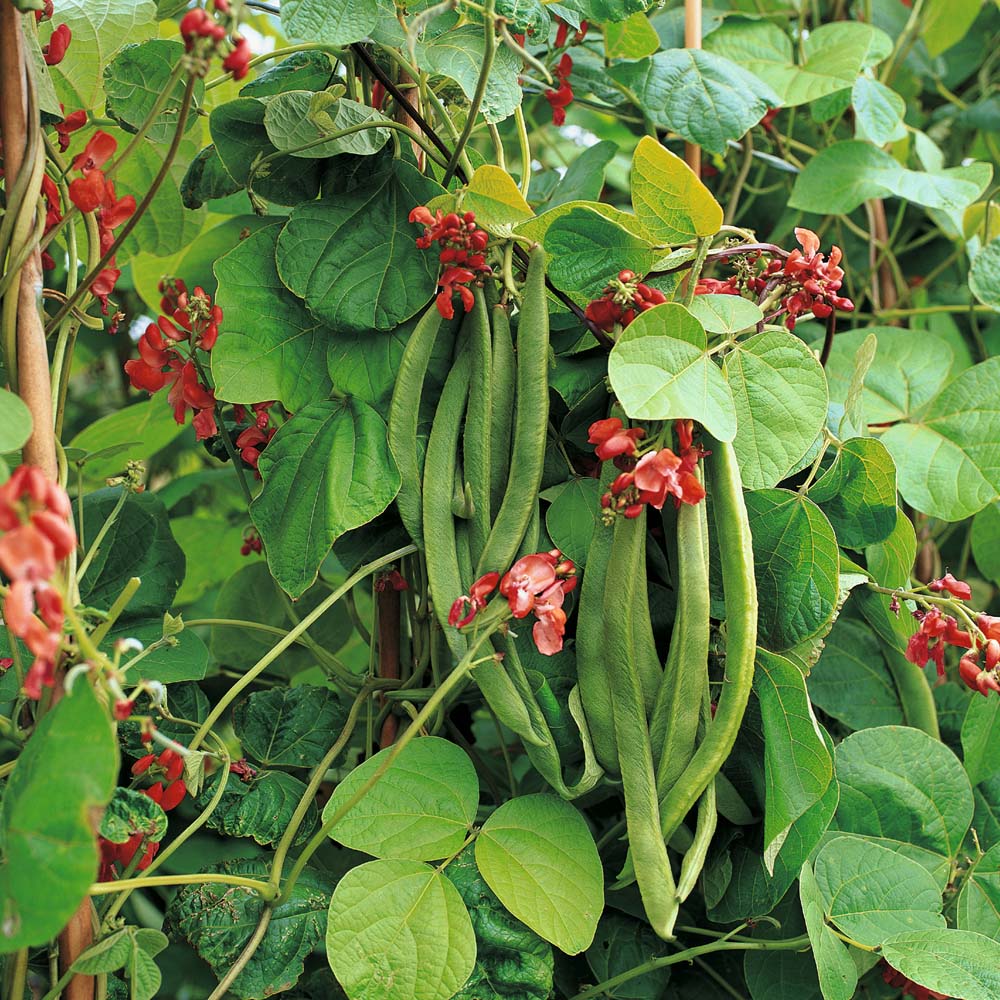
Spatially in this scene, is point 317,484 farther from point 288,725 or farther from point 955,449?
point 955,449

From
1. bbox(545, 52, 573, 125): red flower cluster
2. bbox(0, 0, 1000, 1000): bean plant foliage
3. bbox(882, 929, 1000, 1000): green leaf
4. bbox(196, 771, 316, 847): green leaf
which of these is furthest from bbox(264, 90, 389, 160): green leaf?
bbox(882, 929, 1000, 1000): green leaf

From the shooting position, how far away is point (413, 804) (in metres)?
0.69

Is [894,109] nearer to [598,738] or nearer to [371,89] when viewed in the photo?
[371,89]

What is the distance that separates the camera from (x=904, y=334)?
1070 millimetres

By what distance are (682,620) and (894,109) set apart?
28.0 inches

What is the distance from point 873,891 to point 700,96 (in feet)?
2.27

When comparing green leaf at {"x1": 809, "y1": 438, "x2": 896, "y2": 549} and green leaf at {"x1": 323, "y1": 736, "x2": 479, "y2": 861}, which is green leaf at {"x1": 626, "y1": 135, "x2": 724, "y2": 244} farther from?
green leaf at {"x1": 323, "y1": 736, "x2": 479, "y2": 861}

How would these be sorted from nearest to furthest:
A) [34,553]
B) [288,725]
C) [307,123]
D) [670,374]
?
1. [34,553]
2. [670,374]
3. [307,123]
4. [288,725]

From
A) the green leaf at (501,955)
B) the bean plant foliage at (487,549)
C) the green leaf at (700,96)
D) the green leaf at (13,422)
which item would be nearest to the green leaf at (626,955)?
the bean plant foliage at (487,549)

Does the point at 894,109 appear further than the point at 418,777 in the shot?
Yes

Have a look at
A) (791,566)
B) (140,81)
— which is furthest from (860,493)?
(140,81)

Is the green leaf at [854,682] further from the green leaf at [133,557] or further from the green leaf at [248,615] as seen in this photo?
the green leaf at [133,557]

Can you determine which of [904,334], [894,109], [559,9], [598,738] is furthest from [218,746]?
[894,109]

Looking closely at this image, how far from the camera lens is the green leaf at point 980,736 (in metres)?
0.86
